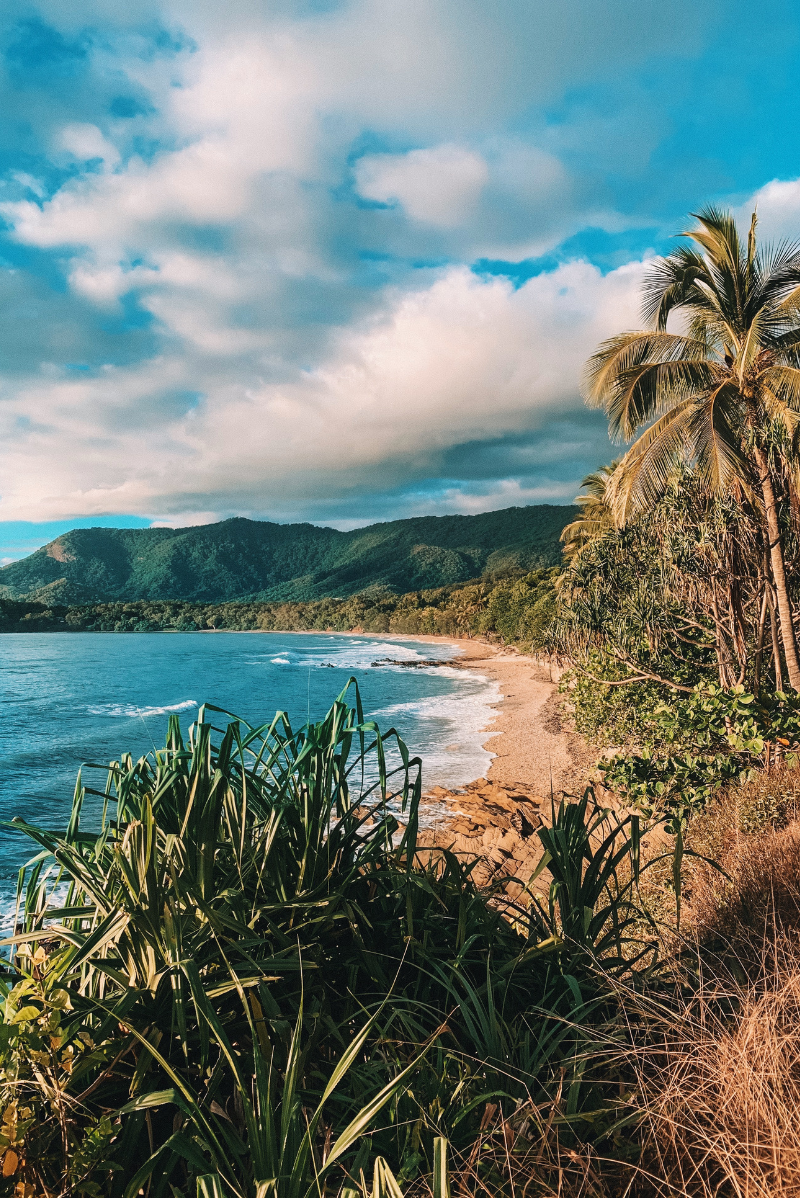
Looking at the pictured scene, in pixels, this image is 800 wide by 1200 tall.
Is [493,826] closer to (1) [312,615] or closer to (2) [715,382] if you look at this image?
(2) [715,382]

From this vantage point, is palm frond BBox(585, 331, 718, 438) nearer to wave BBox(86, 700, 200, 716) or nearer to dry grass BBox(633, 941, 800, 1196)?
dry grass BBox(633, 941, 800, 1196)

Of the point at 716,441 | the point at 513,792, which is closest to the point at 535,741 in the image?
the point at 513,792

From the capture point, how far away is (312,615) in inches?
5281

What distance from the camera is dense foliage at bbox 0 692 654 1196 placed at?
4.68 ft

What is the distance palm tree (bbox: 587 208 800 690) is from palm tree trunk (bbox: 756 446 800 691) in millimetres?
17

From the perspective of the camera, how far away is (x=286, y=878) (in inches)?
85.1

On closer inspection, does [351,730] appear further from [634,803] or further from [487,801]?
[487,801]

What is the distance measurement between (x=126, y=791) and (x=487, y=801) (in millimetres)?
14313

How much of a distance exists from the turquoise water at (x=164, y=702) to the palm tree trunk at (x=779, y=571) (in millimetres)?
6542

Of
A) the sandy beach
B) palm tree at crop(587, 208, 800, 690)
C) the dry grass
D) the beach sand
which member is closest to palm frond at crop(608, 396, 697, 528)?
palm tree at crop(587, 208, 800, 690)

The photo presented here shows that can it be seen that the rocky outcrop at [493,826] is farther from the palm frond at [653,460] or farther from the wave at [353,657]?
the wave at [353,657]

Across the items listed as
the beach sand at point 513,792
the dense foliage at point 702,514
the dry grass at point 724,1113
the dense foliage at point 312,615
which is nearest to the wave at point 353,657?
the dense foliage at point 312,615

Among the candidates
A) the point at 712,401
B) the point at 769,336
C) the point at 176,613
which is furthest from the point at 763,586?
the point at 176,613

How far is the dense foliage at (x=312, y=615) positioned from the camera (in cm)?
8658
